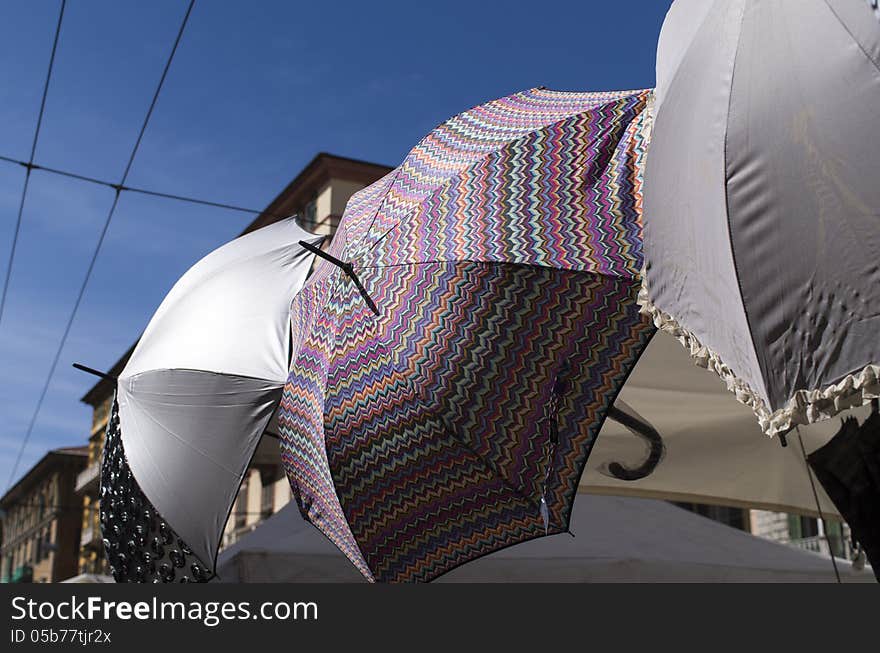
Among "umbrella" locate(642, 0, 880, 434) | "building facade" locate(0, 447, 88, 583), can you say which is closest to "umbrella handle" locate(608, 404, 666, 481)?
"umbrella" locate(642, 0, 880, 434)

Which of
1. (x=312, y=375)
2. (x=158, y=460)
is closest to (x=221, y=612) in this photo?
(x=312, y=375)

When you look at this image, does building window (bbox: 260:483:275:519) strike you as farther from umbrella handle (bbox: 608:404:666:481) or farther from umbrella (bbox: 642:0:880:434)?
umbrella (bbox: 642:0:880:434)

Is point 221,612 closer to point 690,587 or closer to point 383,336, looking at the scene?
point 690,587

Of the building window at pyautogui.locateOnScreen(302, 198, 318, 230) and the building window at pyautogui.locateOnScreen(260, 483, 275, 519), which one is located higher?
the building window at pyautogui.locateOnScreen(302, 198, 318, 230)

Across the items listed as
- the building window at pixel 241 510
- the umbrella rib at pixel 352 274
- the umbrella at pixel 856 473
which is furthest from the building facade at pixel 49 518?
the umbrella at pixel 856 473

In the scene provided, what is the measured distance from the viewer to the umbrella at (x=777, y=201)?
2490mm

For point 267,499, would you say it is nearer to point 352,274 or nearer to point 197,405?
point 197,405

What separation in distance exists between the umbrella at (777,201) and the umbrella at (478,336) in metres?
0.70

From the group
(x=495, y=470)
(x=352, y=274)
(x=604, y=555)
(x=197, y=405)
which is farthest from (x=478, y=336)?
(x=604, y=555)

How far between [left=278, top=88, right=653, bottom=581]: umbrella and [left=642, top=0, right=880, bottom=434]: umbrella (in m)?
0.70

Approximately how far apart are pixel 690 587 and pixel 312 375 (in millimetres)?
2312

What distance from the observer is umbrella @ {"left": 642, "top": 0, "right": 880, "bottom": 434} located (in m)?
2.49

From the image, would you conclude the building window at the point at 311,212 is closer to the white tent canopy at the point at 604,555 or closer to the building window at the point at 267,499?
the building window at the point at 267,499

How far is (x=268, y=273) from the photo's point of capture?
18.5 ft
